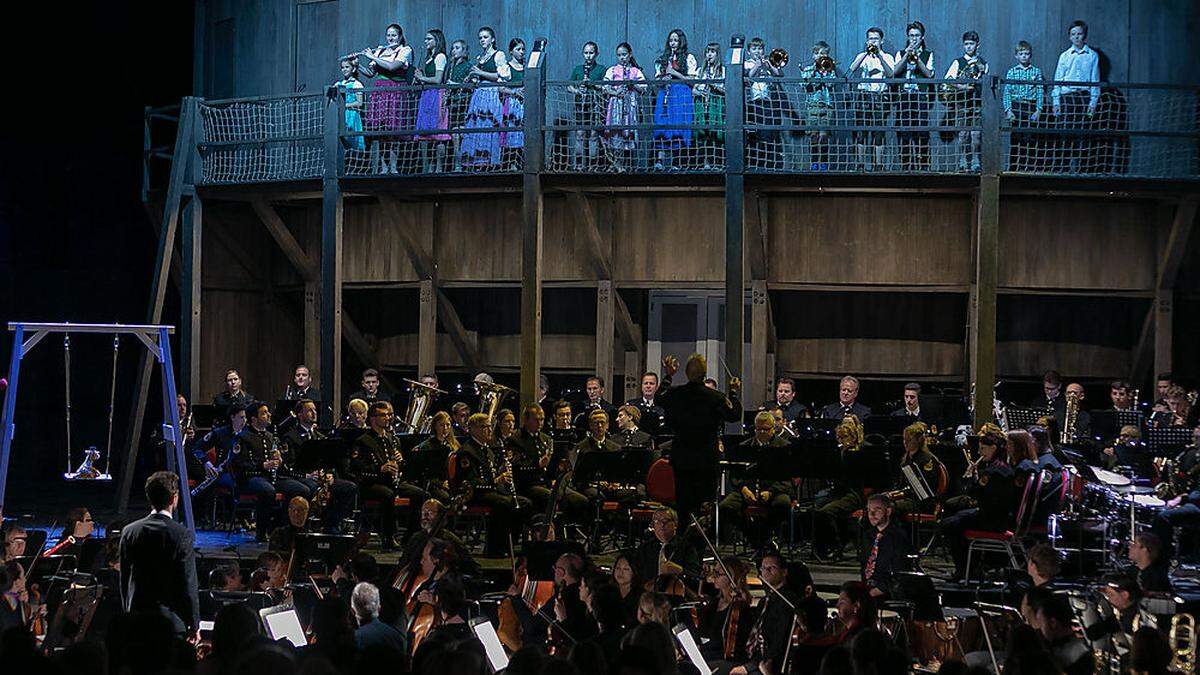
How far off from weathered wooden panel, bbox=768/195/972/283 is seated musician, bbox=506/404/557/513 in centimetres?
626

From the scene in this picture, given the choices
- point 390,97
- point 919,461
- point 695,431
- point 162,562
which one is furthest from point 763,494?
point 390,97

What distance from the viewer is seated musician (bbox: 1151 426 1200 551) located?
15805 millimetres

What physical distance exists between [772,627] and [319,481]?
809 centimetres

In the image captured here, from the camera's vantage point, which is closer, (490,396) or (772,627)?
(772,627)

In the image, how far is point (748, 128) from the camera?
18984 millimetres

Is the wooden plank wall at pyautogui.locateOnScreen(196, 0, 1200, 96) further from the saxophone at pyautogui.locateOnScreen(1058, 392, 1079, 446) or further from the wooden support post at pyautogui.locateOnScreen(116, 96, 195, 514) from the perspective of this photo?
the saxophone at pyautogui.locateOnScreen(1058, 392, 1079, 446)

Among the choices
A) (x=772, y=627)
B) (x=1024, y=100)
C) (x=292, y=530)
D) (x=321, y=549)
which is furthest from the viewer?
(x=1024, y=100)

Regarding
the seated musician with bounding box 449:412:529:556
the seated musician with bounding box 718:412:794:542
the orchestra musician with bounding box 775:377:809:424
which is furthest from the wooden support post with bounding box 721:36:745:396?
the seated musician with bounding box 449:412:529:556

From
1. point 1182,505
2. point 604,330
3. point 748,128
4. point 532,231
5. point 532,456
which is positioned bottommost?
point 1182,505

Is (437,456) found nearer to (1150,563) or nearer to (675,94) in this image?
(675,94)

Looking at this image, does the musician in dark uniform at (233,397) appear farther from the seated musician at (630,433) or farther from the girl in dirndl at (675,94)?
the girl in dirndl at (675,94)

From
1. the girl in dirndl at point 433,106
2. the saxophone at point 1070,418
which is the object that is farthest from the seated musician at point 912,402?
the girl in dirndl at point 433,106

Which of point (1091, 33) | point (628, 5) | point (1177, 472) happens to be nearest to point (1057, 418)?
point (1177, 472)

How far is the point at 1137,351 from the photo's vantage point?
72.7ft
